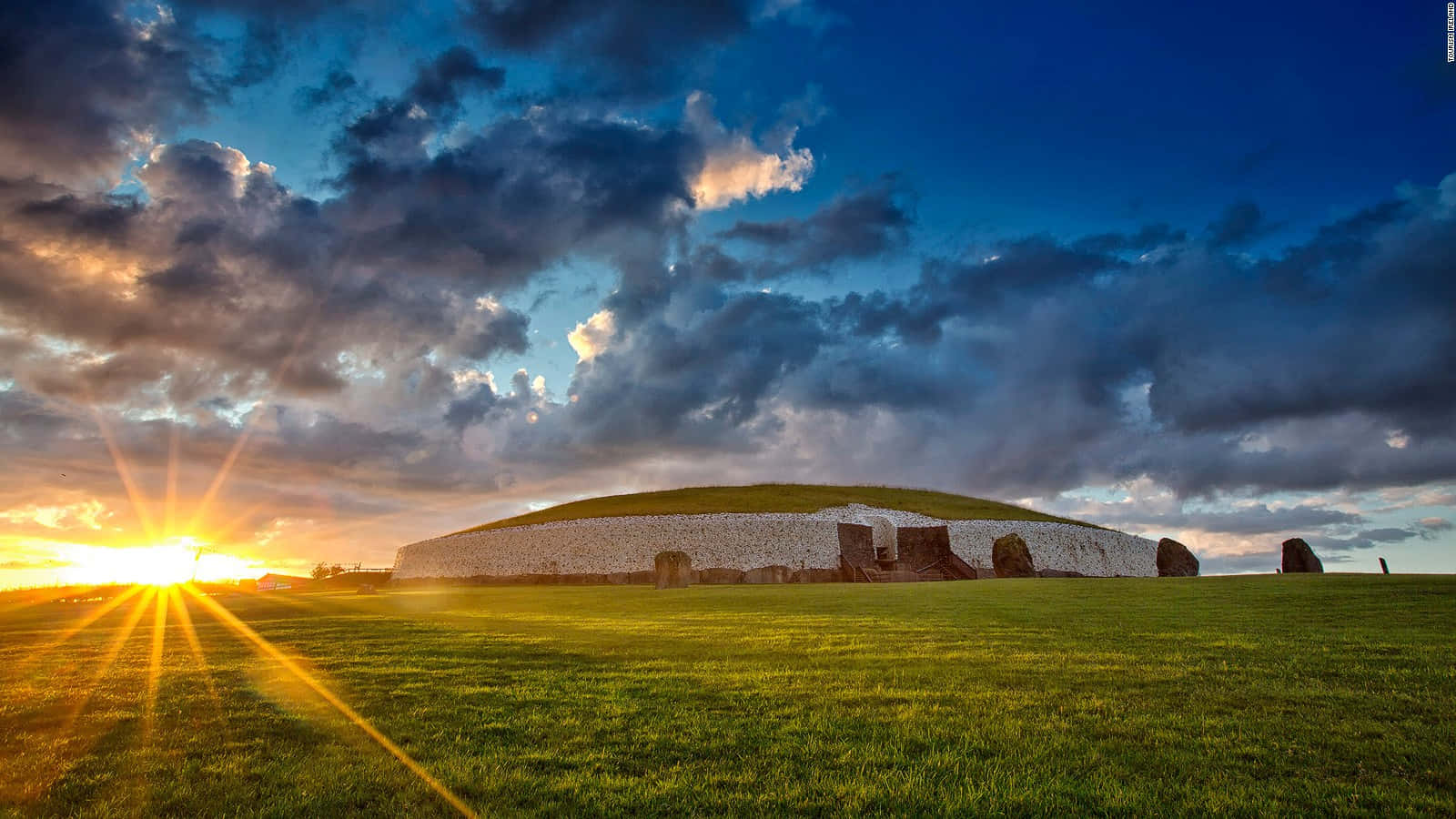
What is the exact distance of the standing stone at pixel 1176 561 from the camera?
4362 centimetres

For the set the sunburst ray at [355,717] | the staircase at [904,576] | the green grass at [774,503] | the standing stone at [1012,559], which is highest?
the green grass at [774,503]

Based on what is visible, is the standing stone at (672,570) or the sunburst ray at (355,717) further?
the standing stone at (672,570)

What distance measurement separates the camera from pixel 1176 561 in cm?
4391

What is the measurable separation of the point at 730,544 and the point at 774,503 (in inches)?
394

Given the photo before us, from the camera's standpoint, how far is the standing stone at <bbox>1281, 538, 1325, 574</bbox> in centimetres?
3553

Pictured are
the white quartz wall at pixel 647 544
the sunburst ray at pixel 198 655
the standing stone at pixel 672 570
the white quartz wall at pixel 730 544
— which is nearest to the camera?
the sunburst ray at pixel 198 655

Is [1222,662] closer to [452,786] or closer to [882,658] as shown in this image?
[882,658]

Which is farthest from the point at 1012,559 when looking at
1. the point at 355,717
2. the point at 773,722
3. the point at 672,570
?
the point at 355,717

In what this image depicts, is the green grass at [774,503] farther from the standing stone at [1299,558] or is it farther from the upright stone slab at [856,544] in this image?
the standing stone at [1299,558]

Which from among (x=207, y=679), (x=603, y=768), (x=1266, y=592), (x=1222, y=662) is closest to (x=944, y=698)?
(x=603, y=768)

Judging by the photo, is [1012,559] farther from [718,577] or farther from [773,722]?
[773,722]

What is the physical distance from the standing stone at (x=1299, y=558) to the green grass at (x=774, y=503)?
2562 centimetres

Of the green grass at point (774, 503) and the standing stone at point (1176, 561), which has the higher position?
the green grass at point (774, 503)

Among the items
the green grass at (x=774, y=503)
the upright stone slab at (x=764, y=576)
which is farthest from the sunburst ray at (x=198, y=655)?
the green grass at (x=774, y=503)
